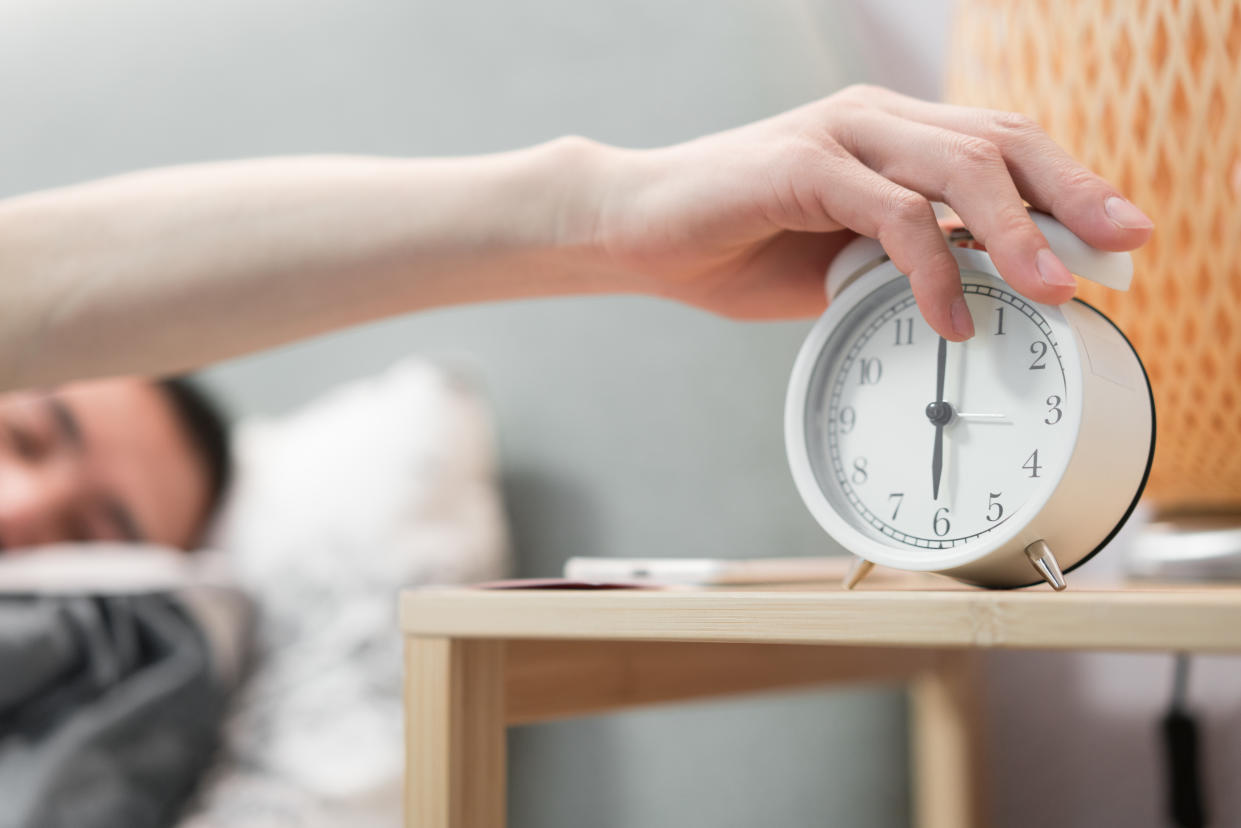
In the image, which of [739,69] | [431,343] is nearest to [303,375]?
[431,343]

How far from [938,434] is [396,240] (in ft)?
1.10

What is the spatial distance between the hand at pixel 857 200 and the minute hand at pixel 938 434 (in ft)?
0.06

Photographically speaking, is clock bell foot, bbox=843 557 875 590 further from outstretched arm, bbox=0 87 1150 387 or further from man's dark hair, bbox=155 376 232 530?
man's dark hair, bbox=155 376 232 530

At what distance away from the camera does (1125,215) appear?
0.43m

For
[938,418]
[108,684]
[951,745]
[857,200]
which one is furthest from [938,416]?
[108,684]

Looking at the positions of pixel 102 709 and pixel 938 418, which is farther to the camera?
pixel 102 709

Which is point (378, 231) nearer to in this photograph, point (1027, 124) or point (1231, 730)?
point (1027, 124)

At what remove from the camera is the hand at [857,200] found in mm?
431

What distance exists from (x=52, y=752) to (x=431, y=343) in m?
0.66

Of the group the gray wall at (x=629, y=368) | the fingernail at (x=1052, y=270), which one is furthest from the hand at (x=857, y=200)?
the gray wall at (x=629, y=368)

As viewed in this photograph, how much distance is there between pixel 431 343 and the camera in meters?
1.34

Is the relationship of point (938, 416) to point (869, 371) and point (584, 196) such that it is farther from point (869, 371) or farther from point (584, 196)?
point (584, 196)

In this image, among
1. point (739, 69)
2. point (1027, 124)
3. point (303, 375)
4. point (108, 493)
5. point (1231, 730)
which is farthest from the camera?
point (303, 375)

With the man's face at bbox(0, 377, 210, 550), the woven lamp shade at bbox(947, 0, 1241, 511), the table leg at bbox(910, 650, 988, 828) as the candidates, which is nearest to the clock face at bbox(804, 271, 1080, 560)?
the woven lamp shade at bbox(947, 0, 1241, 511)
